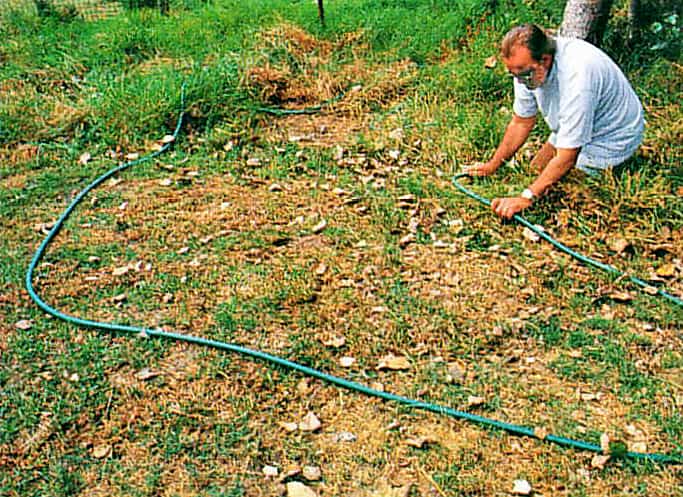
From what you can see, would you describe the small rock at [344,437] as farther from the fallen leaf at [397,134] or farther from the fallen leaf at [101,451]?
the fallen leaf at [397,134]

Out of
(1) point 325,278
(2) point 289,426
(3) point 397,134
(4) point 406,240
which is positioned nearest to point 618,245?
(4) point 406,240

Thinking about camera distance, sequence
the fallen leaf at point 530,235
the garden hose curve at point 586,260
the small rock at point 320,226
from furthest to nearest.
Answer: the small rock at point 320,226, the fallen leaf at point 530,235, the garden hose curve at point 586,260

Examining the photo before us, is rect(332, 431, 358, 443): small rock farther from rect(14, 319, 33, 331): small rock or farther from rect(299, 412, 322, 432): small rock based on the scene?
rect(14, 319, 33, 331): small rock

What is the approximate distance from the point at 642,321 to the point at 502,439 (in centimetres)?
113

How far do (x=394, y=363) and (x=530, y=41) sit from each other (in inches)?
72.1

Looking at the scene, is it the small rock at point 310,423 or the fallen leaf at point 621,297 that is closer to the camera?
the small rock at point 310,423

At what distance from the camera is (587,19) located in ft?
16.5

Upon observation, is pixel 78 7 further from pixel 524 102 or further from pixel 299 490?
pixel 299 490

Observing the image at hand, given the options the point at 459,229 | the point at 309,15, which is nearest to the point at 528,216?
the point at 459,229

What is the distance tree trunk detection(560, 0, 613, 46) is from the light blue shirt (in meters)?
1.15

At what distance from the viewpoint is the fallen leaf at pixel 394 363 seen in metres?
3.24

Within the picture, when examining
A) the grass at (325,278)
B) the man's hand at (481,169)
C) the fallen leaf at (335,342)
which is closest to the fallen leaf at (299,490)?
the grass at (325,278)

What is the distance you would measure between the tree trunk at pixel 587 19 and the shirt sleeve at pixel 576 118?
1.53 metres

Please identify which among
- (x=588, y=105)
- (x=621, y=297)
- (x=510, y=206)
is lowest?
(x=621, y=297)
